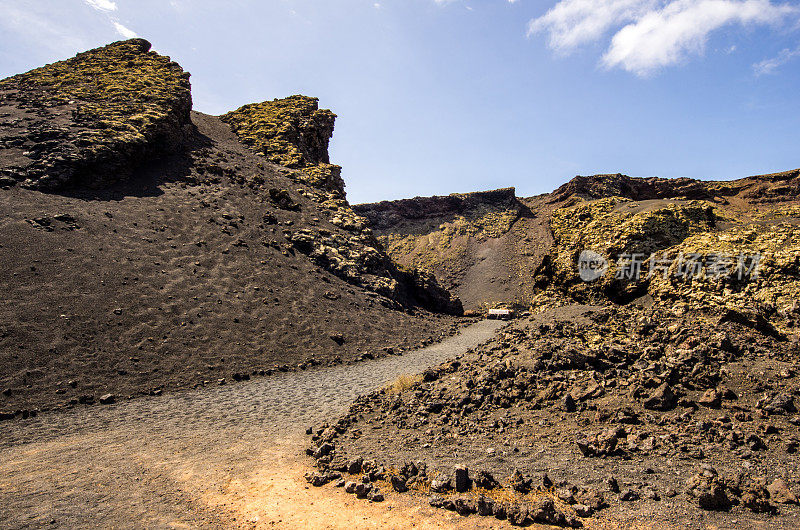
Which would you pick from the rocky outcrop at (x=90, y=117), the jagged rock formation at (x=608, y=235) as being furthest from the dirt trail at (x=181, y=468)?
the rocky outcrop at (x=90, y=117)

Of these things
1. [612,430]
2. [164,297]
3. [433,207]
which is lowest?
[612,430]

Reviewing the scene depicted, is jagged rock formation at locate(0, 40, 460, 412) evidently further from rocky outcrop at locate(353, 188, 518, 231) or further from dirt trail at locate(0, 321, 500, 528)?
rocky outcrop at locate(353, 188, 518, 231)

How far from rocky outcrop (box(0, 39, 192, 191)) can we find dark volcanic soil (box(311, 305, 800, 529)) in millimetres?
25510

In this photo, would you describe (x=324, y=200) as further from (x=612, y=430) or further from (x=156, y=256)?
(x=612, y=430)

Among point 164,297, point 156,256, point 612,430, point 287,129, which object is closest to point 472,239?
point 287,129

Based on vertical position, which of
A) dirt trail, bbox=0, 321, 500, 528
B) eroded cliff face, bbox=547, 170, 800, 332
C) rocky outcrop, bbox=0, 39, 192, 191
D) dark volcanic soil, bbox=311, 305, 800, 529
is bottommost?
dirt trail, bbox=0, 321, 500, 528

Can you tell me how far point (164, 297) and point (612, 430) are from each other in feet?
62.7

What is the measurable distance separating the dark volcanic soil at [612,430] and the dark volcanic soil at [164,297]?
30.6ft

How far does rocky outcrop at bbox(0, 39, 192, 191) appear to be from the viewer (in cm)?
2372

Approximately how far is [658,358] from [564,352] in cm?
189

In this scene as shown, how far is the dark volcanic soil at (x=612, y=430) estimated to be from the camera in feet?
15.6

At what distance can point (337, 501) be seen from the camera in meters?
5.97

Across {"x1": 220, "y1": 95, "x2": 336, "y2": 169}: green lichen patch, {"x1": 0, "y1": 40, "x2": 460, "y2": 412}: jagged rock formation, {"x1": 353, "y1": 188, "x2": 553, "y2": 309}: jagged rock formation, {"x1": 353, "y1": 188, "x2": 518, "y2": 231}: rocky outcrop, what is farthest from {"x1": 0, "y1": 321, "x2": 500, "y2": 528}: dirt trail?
→ {"x1": 353, "y1": 188, "x2": 518, "y2": 231}: rocky outcrop

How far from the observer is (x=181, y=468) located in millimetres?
7559
